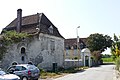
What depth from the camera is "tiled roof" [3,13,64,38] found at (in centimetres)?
3723

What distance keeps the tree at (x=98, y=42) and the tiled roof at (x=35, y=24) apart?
35.2 m

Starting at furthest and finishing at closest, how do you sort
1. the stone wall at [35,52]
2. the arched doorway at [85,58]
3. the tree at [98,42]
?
the tree at [98,42]
the arched doorway at [85,58]
the stone wall at [35,52]

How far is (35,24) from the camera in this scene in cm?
3800

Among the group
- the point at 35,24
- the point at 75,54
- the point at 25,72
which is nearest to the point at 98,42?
the point at 75,54

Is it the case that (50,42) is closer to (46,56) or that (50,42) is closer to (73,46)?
(46,56)

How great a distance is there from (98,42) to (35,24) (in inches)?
1687

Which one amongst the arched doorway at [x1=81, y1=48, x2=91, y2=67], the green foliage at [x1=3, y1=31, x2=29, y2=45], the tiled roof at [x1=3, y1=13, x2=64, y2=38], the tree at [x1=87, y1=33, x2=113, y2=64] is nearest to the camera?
the green foliage at [x1=3, y1=31, x2=29, y2=45]

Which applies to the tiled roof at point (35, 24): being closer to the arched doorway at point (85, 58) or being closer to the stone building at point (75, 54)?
the stone building at point (75, 54)

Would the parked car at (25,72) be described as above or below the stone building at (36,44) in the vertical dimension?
below

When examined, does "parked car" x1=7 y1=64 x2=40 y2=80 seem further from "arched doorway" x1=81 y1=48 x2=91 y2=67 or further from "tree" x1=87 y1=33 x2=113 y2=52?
"tree" x1=87 y1=33 x2=113 y2=52

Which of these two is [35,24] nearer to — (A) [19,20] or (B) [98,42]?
(A) [19,20]

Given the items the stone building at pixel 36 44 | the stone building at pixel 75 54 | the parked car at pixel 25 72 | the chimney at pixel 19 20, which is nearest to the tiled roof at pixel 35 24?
the stone building at pixel 36 44

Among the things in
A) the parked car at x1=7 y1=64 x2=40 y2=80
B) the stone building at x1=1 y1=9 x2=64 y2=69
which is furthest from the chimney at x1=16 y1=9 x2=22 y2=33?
the parked car at x1=7 y1=64 x2=40 y2=80

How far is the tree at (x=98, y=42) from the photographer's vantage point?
76.0m
